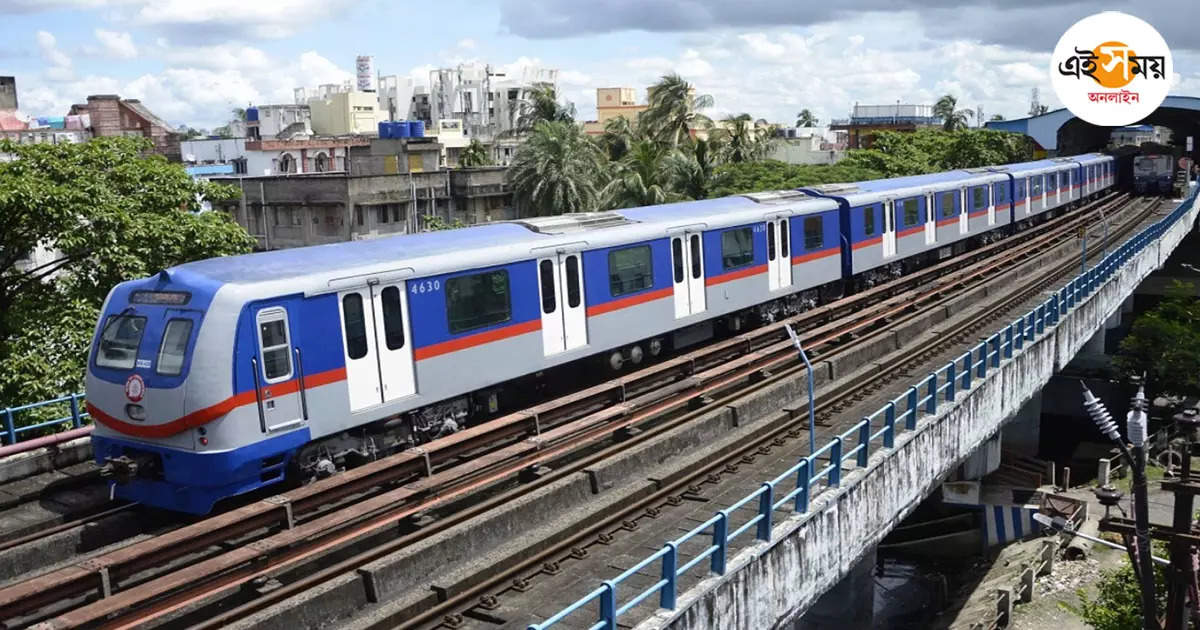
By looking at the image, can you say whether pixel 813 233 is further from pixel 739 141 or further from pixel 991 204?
pixel 739 141

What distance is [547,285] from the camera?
47.3 feet

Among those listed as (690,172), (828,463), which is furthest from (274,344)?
(690,172)

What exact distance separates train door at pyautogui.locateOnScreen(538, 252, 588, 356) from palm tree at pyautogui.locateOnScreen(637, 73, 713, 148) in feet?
116

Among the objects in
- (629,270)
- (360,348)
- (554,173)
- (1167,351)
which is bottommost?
(1167,351)

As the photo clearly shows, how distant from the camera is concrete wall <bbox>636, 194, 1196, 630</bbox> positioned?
9.59m

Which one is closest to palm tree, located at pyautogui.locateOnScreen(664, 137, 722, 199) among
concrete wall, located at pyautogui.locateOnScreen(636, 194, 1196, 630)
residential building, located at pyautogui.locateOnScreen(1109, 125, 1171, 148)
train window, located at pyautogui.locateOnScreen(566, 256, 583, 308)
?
concrete wall, located at pyautogui.locateOnScreen(636, 194, 1196, 630)

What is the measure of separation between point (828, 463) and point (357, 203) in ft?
101

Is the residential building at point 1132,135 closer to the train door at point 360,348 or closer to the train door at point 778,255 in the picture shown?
the train door at point 778,255

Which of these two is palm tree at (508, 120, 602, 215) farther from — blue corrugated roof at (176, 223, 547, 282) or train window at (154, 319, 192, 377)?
train window at (154, 319, 192, 377)

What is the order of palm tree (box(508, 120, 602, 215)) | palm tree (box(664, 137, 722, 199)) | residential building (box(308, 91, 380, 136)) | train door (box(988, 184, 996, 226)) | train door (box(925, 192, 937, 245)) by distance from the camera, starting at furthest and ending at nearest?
residential building (box(308, 91, 380, 136)) < palm tree (box(664, 137, 722, 199)) < palm tree (box(508, 120, 602, 215)) < train door (box(988, 184, 996, 226)) < train door (box(925, 192, 937, 245))

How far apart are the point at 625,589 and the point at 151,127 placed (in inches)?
3052

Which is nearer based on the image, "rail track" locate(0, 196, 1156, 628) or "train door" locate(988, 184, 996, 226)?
"rail track" locate(0, 196, 1156, 628)

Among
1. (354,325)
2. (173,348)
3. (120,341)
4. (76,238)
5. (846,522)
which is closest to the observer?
(173,348)

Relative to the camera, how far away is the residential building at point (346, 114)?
92125 mm
